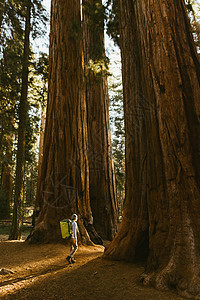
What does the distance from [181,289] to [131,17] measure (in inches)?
197

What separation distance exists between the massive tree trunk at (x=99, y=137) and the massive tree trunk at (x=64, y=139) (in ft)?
4.40

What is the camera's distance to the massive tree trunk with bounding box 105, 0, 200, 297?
2.63 m

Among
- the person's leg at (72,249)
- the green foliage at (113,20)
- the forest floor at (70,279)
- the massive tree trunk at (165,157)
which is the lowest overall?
the forest floor at (70,279)

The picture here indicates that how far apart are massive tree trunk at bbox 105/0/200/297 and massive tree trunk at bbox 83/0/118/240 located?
338 cm

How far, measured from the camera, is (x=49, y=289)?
2.69 metres

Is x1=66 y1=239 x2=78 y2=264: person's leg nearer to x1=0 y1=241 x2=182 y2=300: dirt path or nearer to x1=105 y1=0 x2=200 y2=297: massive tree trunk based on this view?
x1=0 y1=241 x2=182 y2=300: dirt path

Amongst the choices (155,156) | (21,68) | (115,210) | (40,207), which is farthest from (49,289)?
(21,68)

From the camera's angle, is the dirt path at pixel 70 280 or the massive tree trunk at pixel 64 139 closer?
the dirt path at pixel 70 280

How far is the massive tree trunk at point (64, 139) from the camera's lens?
550 cm

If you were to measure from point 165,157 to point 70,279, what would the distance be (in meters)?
2.05

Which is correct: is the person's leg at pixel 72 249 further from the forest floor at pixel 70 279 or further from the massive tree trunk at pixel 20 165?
the massive tree trunk at pixel 20 165

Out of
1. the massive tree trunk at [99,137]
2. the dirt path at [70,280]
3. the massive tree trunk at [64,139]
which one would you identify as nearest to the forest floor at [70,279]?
the dirt path at [70,280]

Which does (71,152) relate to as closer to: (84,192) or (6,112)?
(84,192)

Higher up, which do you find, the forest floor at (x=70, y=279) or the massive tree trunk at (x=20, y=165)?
the massive tree trunk at (x=20, y=165)
